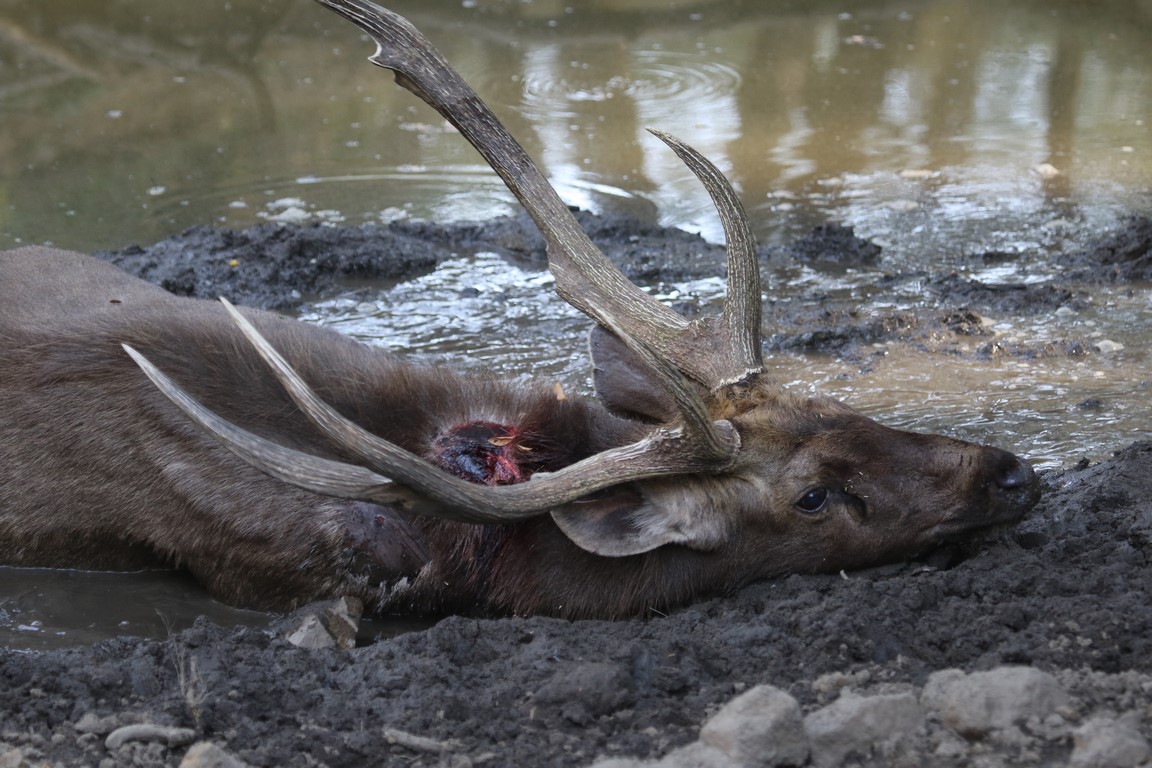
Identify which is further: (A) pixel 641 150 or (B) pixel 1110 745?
(A) pixel 641 150

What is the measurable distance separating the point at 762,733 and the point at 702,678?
711 mm

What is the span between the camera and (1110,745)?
8.07 feet

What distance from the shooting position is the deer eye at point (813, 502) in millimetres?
4121

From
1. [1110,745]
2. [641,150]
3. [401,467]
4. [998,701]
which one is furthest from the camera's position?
[641,150]

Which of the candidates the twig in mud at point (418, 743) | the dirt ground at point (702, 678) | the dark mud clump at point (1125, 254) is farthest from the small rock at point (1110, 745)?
the dark mud clump at point (1125, 254)

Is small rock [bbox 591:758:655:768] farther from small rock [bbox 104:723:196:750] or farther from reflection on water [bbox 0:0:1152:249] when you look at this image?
reflection on water [bbox 0:0:1152:249]

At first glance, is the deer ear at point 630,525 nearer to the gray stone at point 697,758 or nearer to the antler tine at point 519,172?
the antler tine at point 519,172

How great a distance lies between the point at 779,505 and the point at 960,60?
847 centimetres

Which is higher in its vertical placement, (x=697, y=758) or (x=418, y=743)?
(x=697, y=758)

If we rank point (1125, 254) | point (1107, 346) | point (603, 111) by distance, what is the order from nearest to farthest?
1. point (1107, 346)
2. point (1125, 254)
3. point (603, 111)

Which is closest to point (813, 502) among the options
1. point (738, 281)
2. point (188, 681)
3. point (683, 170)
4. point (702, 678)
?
point (738, 281)

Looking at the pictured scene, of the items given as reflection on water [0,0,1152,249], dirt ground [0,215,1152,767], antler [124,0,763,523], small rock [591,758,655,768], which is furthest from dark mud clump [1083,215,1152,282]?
small rock [591,758,655,768]

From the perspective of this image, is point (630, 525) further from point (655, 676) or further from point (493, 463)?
point (655, 676)

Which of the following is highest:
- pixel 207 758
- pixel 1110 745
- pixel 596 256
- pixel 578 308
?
pixel 596 256
